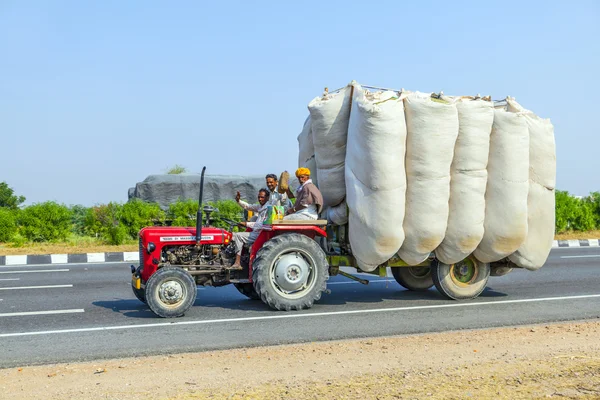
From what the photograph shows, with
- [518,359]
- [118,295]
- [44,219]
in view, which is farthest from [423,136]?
[44,219]

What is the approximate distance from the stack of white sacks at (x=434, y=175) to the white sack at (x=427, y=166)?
13mm

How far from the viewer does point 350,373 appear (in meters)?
6.25

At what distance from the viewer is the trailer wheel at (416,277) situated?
11.5 m

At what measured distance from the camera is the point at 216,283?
984 cm

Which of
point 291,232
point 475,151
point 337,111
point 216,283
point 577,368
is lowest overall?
point 577,368

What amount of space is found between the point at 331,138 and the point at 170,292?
3000mm

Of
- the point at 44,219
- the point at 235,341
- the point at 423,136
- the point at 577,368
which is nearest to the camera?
the point at 577,368

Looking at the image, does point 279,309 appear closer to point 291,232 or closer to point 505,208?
point 291,232

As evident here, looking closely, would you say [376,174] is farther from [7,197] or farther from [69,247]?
[7,197]

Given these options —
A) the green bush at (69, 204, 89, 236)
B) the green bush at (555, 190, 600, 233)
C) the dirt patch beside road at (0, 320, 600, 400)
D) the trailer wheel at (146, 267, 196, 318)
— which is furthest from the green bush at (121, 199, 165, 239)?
the dirt patch beside road at (0, 320, 600, 400)

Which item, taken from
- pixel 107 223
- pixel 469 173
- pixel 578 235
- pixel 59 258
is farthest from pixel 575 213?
pixel 469 173

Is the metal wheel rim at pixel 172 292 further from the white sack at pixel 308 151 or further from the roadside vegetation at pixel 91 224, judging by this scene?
the roadside vegetation at pixel 91 224

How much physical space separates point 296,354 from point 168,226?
12.4 feet

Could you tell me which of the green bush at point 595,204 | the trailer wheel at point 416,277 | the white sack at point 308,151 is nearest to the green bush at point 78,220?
the white sack at point 308,151
